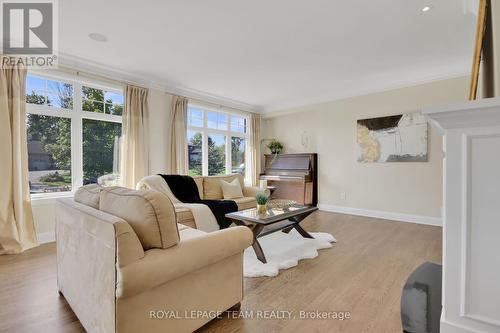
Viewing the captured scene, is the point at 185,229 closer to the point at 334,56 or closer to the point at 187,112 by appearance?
the point at 334,56

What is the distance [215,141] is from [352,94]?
3075mm

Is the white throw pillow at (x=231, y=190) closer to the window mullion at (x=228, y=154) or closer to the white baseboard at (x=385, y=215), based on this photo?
the window mullion at (x=228, y=154)

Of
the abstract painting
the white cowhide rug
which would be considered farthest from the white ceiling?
the white cowhide rug

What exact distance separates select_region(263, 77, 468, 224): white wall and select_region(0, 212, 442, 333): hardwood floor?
113cm

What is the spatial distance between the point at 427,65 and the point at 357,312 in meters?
3.81

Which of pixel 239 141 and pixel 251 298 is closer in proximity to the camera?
pixel 251 298

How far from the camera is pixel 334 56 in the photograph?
3.49 metres

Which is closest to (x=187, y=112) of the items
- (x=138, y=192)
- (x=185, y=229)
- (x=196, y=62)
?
(x=196, y=62)

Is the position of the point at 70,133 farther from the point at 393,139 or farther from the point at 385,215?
the point at 385,215

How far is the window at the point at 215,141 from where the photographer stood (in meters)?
5.30

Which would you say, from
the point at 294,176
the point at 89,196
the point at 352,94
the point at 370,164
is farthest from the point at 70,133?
the point at 370,164

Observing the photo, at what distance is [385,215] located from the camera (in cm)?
470

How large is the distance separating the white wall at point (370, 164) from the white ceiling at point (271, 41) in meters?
0.29

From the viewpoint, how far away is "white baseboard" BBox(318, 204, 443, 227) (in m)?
4.21
